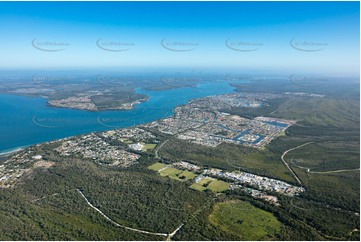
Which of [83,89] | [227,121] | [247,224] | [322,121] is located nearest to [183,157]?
[247,224]

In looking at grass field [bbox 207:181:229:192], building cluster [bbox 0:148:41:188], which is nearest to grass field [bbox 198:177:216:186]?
grass field [bbox 207:181:229:192]

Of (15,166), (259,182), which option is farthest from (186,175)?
(15,166)

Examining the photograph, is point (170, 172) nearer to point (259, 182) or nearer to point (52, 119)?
point (259, 182)

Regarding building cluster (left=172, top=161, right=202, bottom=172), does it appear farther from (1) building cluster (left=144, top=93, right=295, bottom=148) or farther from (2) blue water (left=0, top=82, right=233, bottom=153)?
(2) blue water (left=0, top=82, right=233, bottom=153)

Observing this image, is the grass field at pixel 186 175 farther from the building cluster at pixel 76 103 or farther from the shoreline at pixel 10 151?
Result: the building cluster at pixel 76 103

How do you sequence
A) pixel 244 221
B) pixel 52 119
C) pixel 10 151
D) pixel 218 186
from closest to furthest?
pixel 244 221 < pixel 218 186 < pixel 10 151 < pixel 52 119

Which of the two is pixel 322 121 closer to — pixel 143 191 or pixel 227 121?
pixel 227 121
